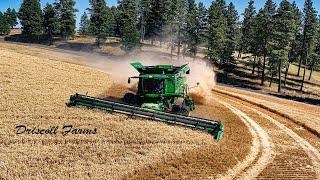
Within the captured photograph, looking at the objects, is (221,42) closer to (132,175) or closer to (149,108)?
(149,108)

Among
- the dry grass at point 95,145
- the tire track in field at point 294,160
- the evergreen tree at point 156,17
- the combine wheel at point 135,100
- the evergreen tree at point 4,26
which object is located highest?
the evergreen tree at point 156,17

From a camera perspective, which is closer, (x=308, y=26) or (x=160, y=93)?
(x=160, y=93)

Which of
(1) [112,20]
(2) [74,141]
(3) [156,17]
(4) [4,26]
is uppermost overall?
(3) [156,17]

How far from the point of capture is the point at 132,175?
19.2 metres

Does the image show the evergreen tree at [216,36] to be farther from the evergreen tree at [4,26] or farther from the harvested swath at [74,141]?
the evergreen tree at [4,26]

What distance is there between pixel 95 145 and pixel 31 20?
93.3 meters

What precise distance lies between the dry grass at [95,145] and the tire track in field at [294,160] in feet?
6.17

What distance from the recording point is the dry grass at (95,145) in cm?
1933

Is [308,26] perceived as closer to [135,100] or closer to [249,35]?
[249,35]

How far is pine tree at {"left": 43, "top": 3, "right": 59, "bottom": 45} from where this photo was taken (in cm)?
10669

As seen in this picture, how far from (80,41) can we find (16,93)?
77.9m

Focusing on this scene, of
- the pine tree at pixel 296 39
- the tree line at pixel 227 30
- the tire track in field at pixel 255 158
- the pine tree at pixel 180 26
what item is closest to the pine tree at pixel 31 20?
the tree line at pixel 227 30

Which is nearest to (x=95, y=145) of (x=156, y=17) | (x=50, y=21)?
(x=156, y=17)

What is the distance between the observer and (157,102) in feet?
95.1
